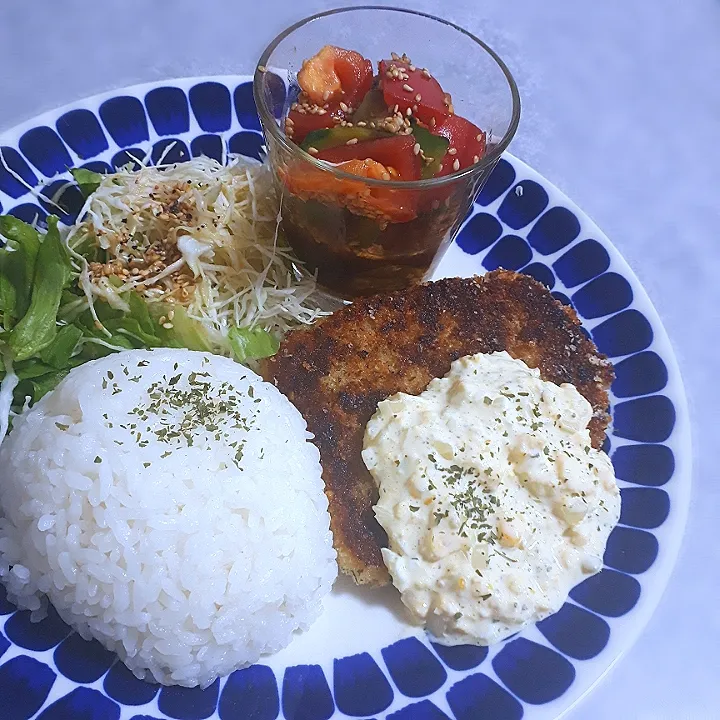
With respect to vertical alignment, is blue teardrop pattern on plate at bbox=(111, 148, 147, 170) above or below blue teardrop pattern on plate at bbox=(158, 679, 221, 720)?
above

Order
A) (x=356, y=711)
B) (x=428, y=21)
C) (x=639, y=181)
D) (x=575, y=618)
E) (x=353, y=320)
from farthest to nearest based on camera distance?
(x=639, y=181), (x=428, y=21), (x=353, y=320), (x=575, y=618), (x=356, y=711)

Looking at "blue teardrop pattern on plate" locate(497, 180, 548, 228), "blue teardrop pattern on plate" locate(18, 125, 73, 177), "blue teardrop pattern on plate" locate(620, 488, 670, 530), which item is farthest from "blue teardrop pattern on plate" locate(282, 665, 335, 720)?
"blue teardrop pattern on plate" locate(18, 125, 73, 177)

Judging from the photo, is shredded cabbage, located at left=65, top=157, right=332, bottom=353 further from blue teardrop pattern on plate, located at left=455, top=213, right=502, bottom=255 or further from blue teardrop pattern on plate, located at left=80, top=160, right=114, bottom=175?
blue teardrop pattern on plate, located at left=455, top=213, right=502, bottom=255

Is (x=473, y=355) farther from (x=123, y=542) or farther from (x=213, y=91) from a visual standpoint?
(x=213, y=91)

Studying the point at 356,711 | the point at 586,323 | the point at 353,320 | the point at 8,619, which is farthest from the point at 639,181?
the point at 8,619

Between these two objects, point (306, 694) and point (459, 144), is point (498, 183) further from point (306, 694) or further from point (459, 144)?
point (306, 694)

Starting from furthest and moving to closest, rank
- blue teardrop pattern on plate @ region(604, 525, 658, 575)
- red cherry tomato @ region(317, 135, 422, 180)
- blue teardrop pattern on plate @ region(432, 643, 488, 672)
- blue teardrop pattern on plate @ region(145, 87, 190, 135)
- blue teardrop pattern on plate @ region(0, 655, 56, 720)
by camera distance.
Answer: blue teardrop pattern on plate @ region(145, 87, 190, 135) < red cherry tomato @ region(317, 135, 422, 180) < blue teardrop pattern on plate @ region(604, 525, 658, 575) < blue teardrop pattern on plate @ region(432, 643, 488, 672) < blue teardrop pattern on plate @ region(0, 655, 56, 720)
